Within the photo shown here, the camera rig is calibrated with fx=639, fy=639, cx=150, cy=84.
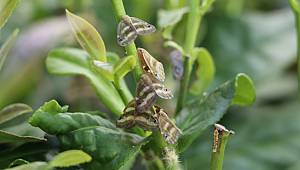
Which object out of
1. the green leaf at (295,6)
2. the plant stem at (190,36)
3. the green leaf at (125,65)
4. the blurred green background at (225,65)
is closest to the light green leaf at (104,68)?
the green leaf at (125,65)

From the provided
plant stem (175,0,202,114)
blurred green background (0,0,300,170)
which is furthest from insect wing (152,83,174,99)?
blurred green background (0,0,300,170)

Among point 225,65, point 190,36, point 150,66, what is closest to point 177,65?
point 190,36

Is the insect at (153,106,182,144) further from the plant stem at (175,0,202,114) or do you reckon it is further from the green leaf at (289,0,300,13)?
the green leaf at (289,0,300,13)

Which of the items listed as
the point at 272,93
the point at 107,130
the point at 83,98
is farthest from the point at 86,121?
→ the point at 272,93

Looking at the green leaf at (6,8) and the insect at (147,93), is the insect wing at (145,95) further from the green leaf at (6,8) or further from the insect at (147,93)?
the green leaf at (6,8)

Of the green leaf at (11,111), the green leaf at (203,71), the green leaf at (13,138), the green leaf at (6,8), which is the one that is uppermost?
the green leaf at (6,8)

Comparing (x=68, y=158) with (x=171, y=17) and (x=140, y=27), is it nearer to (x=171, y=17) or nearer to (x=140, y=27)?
(x=140, y=27)
